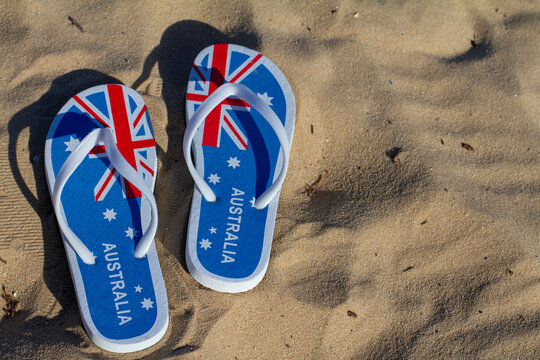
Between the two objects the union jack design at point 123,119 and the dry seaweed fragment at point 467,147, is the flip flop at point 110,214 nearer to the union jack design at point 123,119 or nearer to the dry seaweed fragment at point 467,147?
the union jack design at point 123,119

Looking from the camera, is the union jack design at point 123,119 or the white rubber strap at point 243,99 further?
the union jack design at point 123,119

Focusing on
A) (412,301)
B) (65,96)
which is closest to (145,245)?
(65,96)

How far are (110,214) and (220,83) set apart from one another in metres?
0.71

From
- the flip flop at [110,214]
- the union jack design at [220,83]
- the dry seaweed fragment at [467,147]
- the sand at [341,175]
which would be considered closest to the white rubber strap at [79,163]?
the flip flop at [110,214]

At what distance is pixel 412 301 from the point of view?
1.84 metres

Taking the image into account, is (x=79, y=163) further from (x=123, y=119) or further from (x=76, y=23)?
(x=76, y=23)

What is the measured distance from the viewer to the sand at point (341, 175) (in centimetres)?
178

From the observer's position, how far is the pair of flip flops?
170cm

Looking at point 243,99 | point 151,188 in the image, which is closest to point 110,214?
point 151,188

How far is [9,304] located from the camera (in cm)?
173

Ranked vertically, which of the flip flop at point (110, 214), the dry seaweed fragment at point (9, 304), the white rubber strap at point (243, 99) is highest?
the white rubber strap at point (243, 99)

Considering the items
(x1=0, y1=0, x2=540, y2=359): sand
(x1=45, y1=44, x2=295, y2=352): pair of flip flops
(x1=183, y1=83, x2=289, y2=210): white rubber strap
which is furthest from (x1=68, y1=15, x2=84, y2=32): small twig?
(x1=183, y1=83, x2=289, y2=210): white rubber strap

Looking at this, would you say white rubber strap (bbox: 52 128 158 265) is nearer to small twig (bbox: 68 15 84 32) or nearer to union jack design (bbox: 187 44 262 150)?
union jack design (bbox: 187 44 262 150)

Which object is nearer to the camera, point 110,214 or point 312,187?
point 110,214
